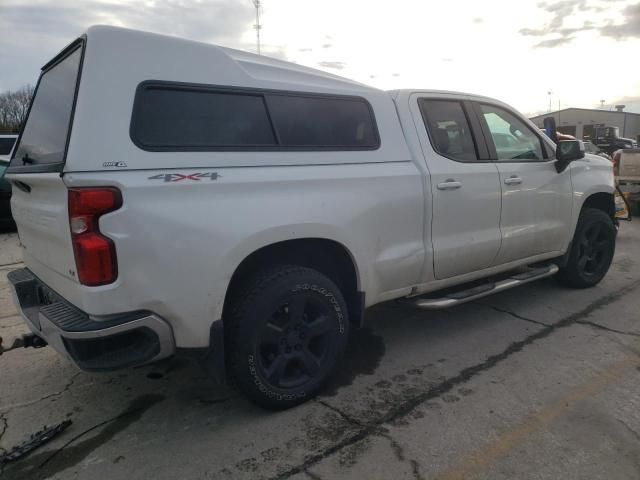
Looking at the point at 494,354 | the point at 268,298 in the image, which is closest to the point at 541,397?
the point at 494,354

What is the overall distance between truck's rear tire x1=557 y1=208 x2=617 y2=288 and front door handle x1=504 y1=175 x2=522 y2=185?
1.28 metres

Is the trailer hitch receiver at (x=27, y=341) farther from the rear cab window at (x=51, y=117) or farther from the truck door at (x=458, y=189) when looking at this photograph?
the truck door at (x=458, y=189)

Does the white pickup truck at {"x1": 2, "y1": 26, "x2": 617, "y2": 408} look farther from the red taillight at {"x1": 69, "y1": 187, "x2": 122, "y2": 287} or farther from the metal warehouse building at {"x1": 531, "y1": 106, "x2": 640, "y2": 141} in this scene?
the metal warehouse building at {"x1": 531, "y1": 106, "x2": 640, "y2": 141}

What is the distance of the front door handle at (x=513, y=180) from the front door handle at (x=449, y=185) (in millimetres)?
638

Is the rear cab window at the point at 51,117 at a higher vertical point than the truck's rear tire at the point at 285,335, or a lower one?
higher

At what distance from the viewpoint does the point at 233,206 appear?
2695mm

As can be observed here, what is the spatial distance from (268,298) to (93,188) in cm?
107

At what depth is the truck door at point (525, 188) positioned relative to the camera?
4305 millimetres

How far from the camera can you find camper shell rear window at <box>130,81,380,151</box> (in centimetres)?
259

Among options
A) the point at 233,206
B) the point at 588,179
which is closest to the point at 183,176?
the point at 233,206

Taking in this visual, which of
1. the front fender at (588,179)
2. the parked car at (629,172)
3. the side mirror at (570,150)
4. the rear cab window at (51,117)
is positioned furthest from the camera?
the parked car at (629,172)

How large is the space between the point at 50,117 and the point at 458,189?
279 centimetres

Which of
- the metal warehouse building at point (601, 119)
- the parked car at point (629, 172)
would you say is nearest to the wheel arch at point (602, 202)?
the parked car at point (629, 172)

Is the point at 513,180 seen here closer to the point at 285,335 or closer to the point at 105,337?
the point at 285,335
